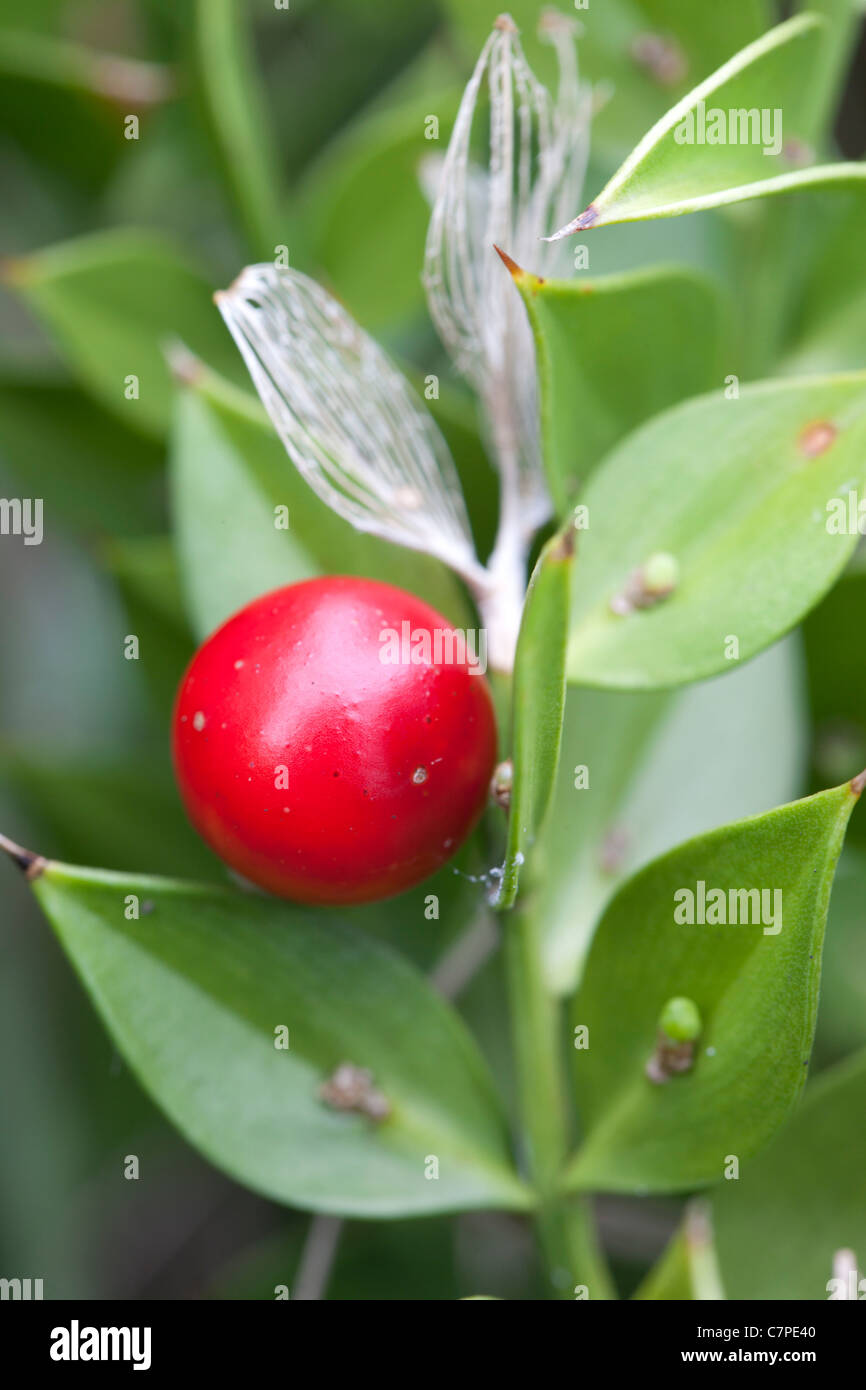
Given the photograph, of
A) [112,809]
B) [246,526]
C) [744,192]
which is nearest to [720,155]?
[744,192]

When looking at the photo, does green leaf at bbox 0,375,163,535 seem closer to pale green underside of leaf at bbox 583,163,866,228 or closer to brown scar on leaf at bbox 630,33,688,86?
brown scar on leaf at bbox 630,33,688,86

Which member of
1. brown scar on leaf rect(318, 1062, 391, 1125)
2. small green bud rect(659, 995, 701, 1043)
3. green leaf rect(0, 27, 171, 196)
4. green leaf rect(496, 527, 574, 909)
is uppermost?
green leaf rect(0, 27, 171, 196)

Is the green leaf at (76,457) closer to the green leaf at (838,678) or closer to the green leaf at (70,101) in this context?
the green leaf at (70,101)

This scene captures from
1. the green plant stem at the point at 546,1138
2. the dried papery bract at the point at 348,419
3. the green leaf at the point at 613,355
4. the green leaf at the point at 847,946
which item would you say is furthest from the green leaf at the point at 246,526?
the green leaf at the point at 847,946

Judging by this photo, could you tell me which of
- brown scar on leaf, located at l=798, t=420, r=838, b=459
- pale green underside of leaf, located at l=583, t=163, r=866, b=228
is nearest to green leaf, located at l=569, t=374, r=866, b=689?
brown scar on leaf, located at l=798, t=420, r=838, b=459

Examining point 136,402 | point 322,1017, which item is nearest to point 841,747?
point 322,1017

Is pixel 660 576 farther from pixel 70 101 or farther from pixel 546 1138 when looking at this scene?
pixel 70 101
